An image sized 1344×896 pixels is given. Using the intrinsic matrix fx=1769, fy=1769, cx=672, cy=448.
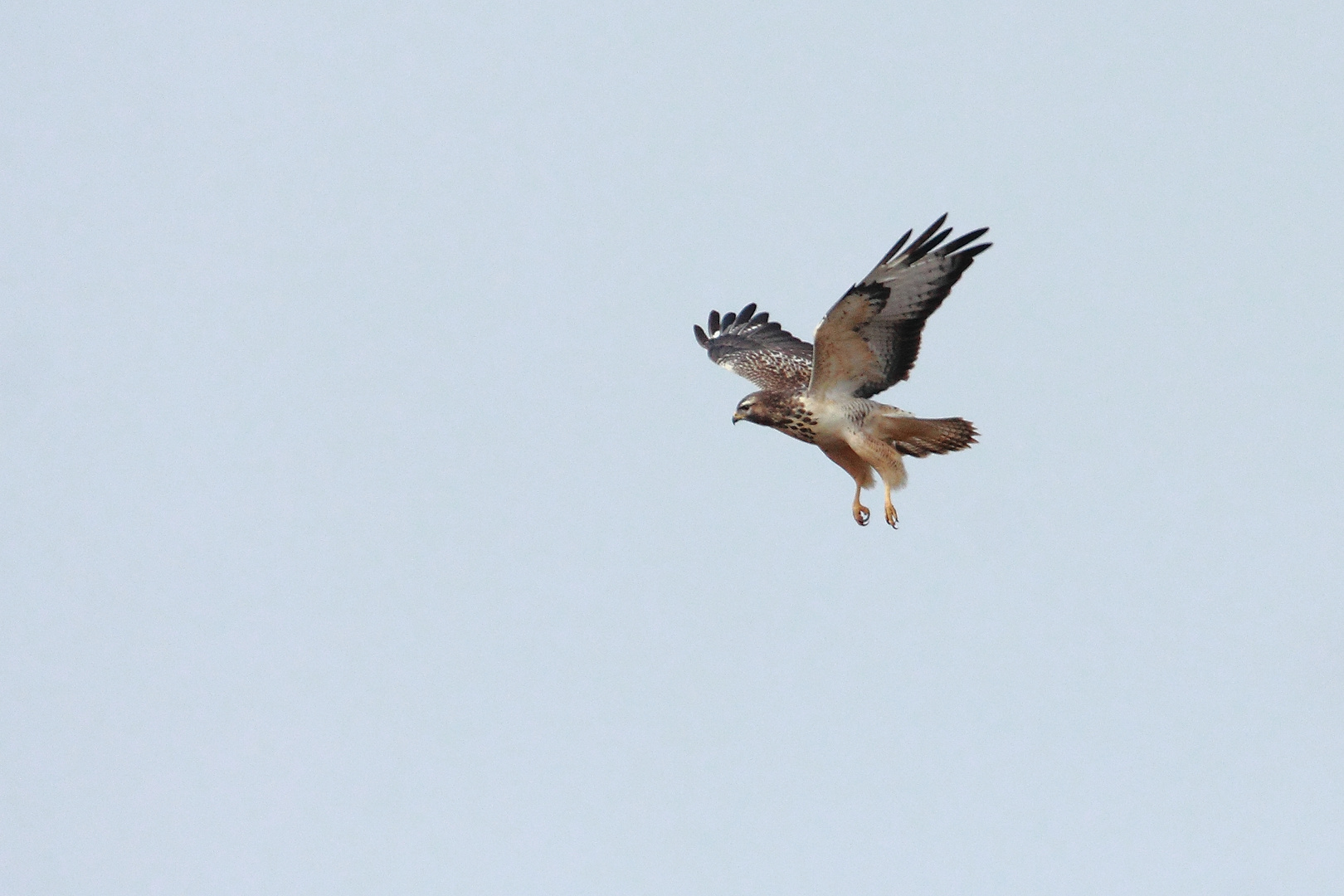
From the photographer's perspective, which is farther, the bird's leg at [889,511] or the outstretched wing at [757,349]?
the outstretched wing at [757,349]

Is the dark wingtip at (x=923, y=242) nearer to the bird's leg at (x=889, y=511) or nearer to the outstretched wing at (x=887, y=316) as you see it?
the outstretched wing at (x=887, y=316)

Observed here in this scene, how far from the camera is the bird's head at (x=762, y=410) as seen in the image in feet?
43.7

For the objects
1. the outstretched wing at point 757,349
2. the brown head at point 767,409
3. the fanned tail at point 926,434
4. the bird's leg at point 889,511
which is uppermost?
the outstretched wing at point 757,349

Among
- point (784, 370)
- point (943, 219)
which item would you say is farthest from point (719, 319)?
point (943, 219)

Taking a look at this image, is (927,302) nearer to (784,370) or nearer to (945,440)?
(945,440)

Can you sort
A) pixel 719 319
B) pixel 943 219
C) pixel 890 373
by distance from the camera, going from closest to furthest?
pixel 943 219 < pixel 890 373 < pixel 719 319

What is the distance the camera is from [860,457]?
13523 millimetres

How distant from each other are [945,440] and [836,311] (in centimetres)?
148

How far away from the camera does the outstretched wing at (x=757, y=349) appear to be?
49.1ft

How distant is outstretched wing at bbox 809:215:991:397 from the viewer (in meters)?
12.2

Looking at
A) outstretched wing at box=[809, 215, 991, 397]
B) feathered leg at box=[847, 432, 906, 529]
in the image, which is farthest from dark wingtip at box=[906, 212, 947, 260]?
feathered leg at box=[847, 432, 906, 529]

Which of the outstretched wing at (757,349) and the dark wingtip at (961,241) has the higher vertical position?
the outstretched wing at (757,349)

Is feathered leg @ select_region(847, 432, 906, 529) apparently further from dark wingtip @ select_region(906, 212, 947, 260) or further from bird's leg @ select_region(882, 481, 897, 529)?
dark wingtip @ select_region(906, 212, 947, 260)

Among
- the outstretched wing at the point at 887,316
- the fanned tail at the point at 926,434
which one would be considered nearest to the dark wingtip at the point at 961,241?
the outstretched wing at the point at 887,316
